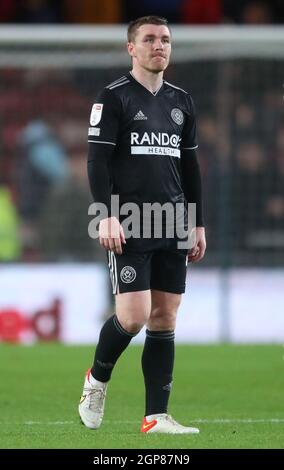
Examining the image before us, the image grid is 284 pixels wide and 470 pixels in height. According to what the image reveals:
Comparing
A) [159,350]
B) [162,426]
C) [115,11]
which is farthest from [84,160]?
[162,426]

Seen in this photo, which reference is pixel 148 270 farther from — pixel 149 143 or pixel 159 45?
pixel 159 45

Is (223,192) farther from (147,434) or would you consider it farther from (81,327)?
(147,434)

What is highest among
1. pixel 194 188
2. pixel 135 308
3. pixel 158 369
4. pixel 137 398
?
pixel 194 188

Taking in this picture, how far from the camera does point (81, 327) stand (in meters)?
13.2

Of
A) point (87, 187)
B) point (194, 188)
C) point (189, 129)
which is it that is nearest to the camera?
point (189, 129)

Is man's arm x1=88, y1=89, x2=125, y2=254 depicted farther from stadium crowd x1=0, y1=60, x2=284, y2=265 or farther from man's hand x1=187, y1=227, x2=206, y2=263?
stadium crowd x1=0, y1=60, x2=284, y2=265

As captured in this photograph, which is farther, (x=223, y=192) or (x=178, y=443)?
(x=223, y=192)

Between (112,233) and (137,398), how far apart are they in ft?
8.13

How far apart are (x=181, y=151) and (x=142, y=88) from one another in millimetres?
412

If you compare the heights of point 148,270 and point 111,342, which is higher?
point 148,270

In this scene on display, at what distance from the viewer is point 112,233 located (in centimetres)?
675
